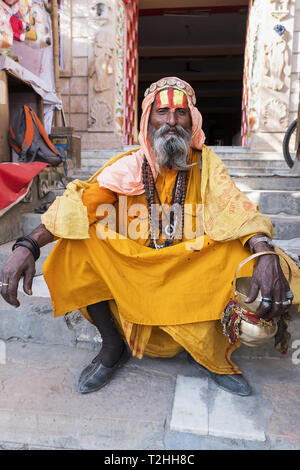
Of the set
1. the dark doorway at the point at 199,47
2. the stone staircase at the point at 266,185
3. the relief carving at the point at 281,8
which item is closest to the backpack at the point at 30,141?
the stone staircase at the point at 266,185

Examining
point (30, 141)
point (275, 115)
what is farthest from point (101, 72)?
point (30, 141)

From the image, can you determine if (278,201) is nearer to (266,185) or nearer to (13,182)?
(266,185)

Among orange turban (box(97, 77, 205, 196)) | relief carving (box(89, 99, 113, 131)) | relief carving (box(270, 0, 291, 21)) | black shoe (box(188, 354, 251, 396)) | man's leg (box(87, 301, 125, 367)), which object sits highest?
relief carving (box(270, 0, 291, 21))

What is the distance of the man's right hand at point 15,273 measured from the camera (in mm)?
1337

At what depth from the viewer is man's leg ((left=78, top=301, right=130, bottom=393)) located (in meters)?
1.55

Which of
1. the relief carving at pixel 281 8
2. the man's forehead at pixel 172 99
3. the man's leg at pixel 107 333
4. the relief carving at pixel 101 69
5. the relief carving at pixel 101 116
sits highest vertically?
the relief carving at pixel 281 8

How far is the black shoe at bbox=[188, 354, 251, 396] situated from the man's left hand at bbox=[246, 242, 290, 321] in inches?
15.8

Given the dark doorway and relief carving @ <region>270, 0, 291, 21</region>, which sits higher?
the dark doorway

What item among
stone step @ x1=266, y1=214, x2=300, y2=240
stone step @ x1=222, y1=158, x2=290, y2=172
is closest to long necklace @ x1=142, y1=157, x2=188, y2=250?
stone step @ x1=266, y1=214, x2=300, y2=240

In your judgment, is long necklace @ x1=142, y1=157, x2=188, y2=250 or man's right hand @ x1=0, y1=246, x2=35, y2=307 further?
long necklace @ x1=142, y1=157, x2=188, y2=250

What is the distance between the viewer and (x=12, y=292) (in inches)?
52.8

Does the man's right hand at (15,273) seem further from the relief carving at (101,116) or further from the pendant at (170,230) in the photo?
the relief carving at (101,116)

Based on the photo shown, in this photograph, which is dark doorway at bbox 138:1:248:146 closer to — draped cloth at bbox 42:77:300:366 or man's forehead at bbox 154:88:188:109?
man's forehead at bbox 154:88:188:109

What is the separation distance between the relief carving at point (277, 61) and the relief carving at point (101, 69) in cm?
280
